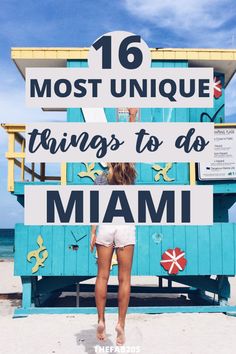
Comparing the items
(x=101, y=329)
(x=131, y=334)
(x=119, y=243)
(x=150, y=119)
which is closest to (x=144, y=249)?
→ (x=131, y=334)

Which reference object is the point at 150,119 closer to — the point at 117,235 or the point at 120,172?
the point at 120,172

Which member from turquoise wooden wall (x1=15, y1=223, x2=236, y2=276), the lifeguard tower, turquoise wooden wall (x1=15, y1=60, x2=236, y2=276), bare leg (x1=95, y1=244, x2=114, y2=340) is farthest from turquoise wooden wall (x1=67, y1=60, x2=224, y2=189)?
bare leg (x1=95, y1=244, x2=114, y2=340)

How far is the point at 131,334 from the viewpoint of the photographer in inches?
303

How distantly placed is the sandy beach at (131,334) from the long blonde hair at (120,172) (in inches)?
96.4

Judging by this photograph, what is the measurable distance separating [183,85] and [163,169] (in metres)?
5.11

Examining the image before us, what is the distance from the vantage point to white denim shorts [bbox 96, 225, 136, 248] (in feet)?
14.9

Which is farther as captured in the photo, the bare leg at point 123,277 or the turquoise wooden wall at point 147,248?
the turquoise wooden wall at point 147,248

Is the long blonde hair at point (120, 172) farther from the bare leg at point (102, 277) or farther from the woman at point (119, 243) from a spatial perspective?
the bare leg at point (102, 277)

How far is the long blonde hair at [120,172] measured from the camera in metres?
4.57

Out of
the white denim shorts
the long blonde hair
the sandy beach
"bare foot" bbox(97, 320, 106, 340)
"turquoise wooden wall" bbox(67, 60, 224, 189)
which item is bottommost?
the sandy beach

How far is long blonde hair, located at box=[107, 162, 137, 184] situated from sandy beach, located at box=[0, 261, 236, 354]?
8.03ft

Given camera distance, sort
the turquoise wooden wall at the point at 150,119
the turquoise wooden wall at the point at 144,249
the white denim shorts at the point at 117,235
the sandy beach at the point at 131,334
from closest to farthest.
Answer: the white denim shorts at the point at 117,235 < the sandy beach at the point at 131,334 < the turquoise wooden wall at the point at 144,249 < the turquoise wooden wall at the point at 150,119

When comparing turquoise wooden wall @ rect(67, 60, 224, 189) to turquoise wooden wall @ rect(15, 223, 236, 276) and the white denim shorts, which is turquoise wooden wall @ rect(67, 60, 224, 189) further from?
the white denim shorts

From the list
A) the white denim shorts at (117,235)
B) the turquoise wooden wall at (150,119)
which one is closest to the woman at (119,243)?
the white denim shorts at (117,235)
